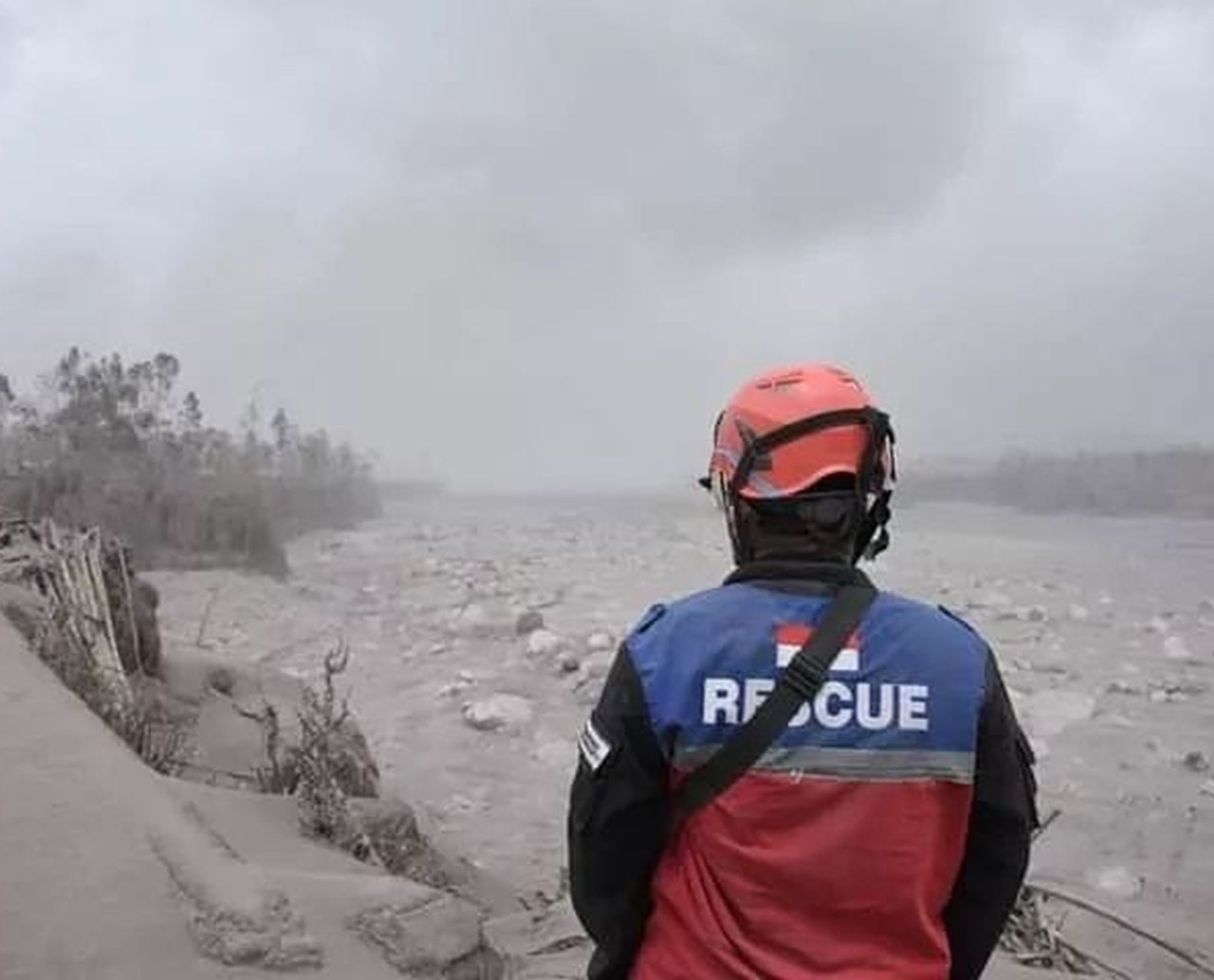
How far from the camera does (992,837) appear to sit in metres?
1.98

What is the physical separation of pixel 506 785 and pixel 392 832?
395 cm

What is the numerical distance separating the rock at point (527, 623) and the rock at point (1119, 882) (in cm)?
984

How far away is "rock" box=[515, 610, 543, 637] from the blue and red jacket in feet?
49.2

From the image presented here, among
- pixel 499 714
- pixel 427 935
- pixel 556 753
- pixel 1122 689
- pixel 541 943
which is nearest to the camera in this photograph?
pixel 427 935

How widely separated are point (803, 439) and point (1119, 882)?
6907 millimetres

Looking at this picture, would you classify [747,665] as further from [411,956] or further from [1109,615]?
[1109,615]

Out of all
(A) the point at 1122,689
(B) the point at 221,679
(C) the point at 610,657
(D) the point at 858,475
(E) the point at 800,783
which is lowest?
(A) the point at 1122,689

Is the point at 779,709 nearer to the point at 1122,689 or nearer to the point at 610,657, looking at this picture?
the point at 1122,689

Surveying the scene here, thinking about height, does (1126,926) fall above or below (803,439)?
below

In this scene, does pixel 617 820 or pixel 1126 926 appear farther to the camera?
pixel 1126 926

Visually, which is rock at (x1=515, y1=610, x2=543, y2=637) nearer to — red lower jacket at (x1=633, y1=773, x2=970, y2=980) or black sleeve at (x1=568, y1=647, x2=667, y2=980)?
black sleeve at (x1=568, y1=647, x2=667, y2=980)

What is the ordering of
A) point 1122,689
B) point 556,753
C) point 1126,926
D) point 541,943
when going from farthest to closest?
point 1122,689 < point 556,753 < point 1126,926 < point 541,943

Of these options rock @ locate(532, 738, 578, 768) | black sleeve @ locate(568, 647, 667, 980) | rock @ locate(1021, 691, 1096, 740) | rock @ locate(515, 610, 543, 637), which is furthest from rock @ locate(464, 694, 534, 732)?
black sleeve @ locate(568, 647, 667, 980)

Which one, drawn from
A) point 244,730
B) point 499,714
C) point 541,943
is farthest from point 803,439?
point 499,714
